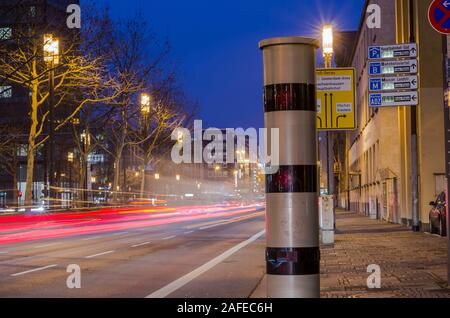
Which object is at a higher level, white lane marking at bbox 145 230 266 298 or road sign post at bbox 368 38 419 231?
road sign post at bbox 368 38 419 231

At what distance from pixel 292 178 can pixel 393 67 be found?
13.7 m

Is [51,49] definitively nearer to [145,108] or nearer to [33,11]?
[33,11]

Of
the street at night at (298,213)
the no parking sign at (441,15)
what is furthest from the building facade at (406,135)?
the no parking sign at (441,15)

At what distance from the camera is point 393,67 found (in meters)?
17.5

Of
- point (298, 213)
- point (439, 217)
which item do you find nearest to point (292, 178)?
point (298, 213)

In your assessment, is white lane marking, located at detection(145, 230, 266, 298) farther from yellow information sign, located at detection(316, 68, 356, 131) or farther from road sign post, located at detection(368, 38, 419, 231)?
road sign post, located at detection(368, 38, 419, 231)

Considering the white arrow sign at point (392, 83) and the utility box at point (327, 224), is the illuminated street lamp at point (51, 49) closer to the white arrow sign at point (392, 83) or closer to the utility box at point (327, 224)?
the utility box at point (327, 224)

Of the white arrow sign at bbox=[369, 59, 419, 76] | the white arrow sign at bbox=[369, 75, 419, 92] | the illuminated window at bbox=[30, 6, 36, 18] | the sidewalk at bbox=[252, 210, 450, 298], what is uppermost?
the illuminated window at bbox=[30, 6, 36, 18]

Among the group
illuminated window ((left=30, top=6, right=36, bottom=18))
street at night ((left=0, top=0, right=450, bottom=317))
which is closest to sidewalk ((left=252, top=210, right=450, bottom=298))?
street at night ((left=0, top=0, right=450, bottom=317))

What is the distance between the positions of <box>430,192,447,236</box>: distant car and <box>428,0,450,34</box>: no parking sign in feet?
41.1

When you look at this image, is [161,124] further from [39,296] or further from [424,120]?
[39,296]

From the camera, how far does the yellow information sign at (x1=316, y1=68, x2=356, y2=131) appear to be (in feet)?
60.4

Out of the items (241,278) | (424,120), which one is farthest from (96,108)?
(241,278)
